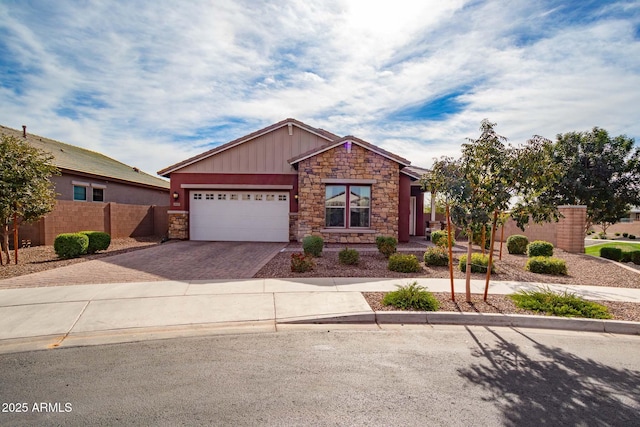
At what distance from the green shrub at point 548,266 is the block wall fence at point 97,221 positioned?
17.9 m

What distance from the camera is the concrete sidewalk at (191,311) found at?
530 cm

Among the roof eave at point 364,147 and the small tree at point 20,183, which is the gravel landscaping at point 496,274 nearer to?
the roof eave at point 364,147

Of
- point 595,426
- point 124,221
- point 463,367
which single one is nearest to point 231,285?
point 463,367

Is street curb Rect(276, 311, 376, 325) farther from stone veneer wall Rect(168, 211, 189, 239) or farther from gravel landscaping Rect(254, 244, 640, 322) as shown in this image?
stone veneer wall Rect(168, 211, 189, 239)

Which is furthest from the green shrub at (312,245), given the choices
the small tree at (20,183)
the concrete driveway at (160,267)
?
the small tree at (20,183)

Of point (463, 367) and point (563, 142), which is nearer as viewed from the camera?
point (463, 367)

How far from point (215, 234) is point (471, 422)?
1543 centimetres

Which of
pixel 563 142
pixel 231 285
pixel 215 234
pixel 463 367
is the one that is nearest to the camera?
pixel 463 367

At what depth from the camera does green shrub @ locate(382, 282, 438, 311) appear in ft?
20.1

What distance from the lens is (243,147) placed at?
1719 centimetres

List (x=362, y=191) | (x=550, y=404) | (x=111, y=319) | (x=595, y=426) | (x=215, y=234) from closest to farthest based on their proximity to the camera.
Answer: (x=595, y=426) → (x=550, y=404) → (x=111, y=319) → (x=362, y=191) → (x=215, y=234)

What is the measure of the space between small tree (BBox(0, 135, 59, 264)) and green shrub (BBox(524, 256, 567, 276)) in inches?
590

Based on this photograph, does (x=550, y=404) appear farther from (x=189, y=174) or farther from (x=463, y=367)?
(x=189, y=174)

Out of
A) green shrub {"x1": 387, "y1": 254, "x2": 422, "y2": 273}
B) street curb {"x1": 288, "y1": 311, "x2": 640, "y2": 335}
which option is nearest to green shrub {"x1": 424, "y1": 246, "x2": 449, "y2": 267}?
green shrub {"x1": 387, "y1": 254, "x2": 422, "y2": 273}
